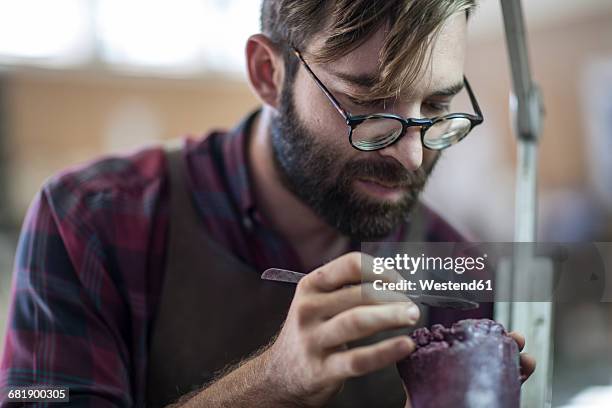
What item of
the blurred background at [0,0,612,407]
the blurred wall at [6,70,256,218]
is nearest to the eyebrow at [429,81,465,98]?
the blurred background at [0,0,612,407]

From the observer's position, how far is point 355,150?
1.78ft

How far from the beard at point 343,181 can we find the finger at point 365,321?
0.17 metres

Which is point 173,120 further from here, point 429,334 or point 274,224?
point 429,334

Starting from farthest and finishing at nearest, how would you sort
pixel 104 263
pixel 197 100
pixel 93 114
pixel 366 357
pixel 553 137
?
pixel 553 137 < pixel 197 100 < pixel 93 114 < pixel 104 263 < pixel 366 357

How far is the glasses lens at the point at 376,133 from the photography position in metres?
0.50

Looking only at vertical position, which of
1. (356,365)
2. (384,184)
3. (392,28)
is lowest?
(356,365)

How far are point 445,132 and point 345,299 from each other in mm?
202

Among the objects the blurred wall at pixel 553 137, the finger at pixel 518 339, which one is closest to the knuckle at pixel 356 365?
the finger at pixel 518 339

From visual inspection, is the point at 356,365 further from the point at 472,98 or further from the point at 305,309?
the point at 472,98

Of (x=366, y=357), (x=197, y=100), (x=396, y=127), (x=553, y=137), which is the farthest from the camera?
(x=553, y=137)

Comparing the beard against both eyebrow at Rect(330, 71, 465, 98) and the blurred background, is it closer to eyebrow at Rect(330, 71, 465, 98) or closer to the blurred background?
eyebrow at Rect(330, 71, 465, 98)

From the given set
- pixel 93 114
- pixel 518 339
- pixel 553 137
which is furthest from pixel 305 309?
pixel 553 137

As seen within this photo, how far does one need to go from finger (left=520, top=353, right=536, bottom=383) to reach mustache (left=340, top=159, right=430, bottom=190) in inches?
6.7

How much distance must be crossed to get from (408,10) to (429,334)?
0.79ft
